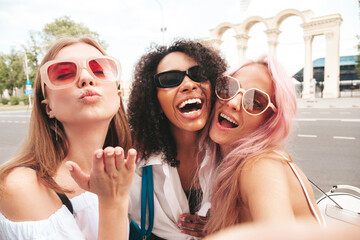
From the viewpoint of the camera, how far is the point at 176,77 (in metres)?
1.81

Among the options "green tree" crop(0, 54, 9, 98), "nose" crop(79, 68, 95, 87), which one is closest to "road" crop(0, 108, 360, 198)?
"nose" crop(79, 68, 95, 87)

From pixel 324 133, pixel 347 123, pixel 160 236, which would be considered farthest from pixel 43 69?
pixel 347 123

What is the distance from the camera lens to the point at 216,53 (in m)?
2.11

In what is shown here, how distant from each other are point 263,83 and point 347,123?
10270 mm

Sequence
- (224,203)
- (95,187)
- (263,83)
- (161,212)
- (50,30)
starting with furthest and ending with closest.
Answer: (50,30) < (161,212) < (263,83) < (224,203) < (95,187)

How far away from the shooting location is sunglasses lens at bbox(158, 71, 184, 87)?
1.81 metres

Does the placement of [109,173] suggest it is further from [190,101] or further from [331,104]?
[331,104]

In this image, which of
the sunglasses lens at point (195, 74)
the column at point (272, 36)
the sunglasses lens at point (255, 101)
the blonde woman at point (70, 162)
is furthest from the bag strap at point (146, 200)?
the column at point (272, 36)

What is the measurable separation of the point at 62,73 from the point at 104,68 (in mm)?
242

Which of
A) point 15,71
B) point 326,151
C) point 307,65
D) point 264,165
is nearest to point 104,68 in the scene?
point 264,165

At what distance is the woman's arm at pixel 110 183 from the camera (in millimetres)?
996

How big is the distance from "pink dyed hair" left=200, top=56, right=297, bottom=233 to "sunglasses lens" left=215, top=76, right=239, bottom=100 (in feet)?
0.87

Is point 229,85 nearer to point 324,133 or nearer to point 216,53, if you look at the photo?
point 216,53

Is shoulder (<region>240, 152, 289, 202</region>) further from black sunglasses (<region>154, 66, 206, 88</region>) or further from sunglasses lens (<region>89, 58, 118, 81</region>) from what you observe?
sunglasses lens (<region>89, 58, 118, 81</region>)
